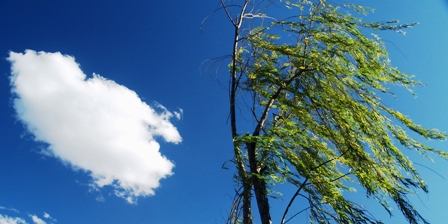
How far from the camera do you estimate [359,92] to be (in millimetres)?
3092

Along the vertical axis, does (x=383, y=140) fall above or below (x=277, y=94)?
below

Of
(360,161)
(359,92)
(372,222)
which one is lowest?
(372,222)

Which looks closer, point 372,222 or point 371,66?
point 372,222

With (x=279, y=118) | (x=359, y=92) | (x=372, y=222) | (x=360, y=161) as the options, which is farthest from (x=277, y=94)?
(x=372, y=222)

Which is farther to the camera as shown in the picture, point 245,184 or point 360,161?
point 245,184

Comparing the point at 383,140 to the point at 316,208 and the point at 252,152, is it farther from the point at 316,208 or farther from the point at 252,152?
the point at 252,152

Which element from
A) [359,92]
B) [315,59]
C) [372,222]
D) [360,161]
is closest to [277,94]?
[315,59]

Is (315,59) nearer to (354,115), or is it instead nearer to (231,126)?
(354,115)

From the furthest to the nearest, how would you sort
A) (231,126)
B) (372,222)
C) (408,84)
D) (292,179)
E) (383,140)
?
(231,126)
(408,84)
(292,179)
(383,140)
(372,222)

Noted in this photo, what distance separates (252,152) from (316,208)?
2.48 ft

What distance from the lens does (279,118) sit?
11.6 feet

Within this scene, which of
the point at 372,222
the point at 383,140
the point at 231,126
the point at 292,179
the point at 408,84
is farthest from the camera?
the point at 231,126

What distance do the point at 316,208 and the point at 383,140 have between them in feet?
2.59

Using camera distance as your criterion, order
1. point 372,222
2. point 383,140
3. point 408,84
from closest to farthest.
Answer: point 372,222 < point 383,140 < point 408,84
